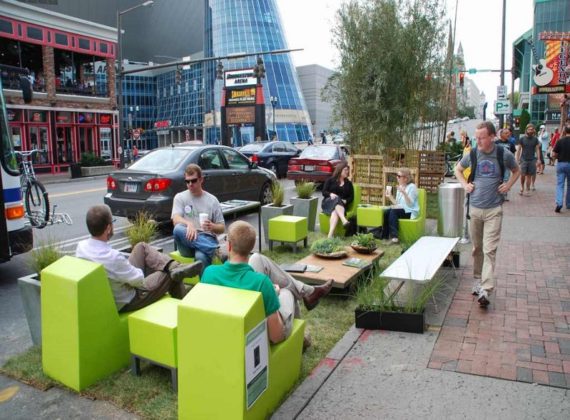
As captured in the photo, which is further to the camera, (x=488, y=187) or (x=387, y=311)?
(x=488, y=187)

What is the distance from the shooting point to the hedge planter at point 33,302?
14.7 ft

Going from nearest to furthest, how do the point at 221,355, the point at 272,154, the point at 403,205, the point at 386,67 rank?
1. the point at 221,355
2. the point at 403,205
3. the point at 386,67
4. the point at 272,154

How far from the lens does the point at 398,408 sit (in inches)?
143

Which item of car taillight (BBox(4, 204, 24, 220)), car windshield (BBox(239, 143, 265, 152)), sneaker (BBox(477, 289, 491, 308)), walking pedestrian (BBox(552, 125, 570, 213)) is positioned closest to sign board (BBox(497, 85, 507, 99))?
car windshield (BBox(239, 143, 265, 152))

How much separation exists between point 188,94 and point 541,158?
208 ft

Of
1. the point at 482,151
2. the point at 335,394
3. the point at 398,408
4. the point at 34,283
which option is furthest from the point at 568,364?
the point at 34,283

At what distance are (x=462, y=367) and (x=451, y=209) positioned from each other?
5028 mm

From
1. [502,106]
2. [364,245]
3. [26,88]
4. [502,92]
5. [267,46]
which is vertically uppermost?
[267,46]

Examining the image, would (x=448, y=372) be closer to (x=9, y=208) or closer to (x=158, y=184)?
(x=9, y=208)

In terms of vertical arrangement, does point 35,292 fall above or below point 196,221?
below

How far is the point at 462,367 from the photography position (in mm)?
4203

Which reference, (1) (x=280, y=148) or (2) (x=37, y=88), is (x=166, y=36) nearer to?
(2) (x=37, y=88)

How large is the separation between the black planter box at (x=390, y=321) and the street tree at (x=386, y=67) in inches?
291

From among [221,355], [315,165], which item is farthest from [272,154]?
[221,355]
